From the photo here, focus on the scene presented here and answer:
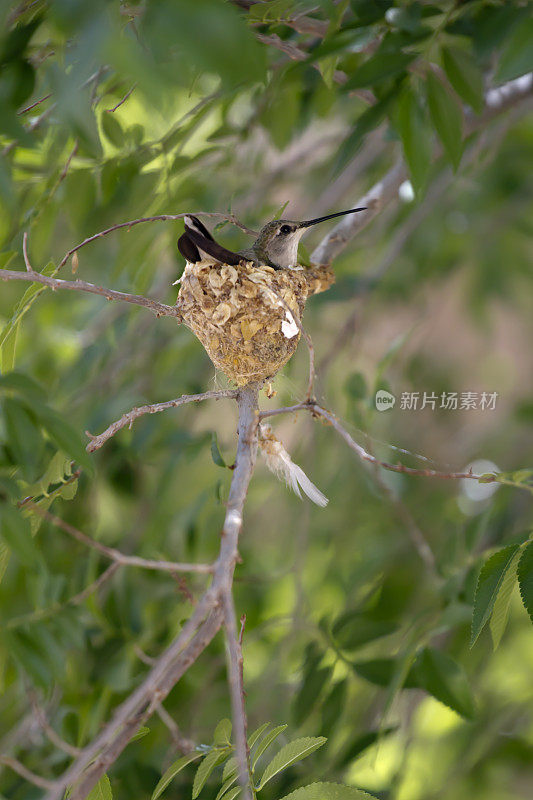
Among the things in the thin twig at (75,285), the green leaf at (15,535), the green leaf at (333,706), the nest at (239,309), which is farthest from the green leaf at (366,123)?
the green leaf at (333,706)

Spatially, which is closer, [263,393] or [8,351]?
[8,351]

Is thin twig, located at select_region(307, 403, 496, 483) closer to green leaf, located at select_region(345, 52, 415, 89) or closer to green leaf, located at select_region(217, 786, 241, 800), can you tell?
green leaf, located at select_region(217, 786, 241, 800)

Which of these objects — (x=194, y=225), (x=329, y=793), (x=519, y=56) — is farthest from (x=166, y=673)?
(x=519, y=56)

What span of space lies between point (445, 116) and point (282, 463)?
96 centimetres

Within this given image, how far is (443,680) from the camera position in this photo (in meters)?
1.85

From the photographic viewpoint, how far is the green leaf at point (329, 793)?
128cm

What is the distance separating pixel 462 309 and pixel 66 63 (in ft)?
16.2

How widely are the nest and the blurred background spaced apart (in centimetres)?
33

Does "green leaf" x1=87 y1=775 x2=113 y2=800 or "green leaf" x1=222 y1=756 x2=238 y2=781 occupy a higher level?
"green leaf" x1=87 y1=775 x2=113 y2=800

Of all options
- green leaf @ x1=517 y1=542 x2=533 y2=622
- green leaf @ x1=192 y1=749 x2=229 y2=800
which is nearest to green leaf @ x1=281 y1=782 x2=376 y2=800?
green leaf @ x1=192 y1=749 x2=229 y2=800

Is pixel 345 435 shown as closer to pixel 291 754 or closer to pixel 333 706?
pixel 291 754

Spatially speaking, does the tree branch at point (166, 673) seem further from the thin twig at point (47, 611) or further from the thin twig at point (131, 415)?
the thin twig at point (47, 611)

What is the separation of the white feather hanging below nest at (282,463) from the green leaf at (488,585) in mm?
486

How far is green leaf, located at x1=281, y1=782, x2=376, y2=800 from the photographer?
1.28 m
